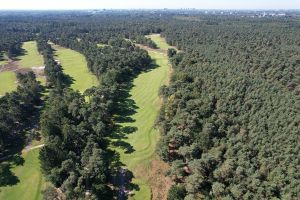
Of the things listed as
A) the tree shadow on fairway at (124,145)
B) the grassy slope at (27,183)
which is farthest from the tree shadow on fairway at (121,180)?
the grassy slope at (27,183)

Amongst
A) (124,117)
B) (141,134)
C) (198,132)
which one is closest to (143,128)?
(141,134)

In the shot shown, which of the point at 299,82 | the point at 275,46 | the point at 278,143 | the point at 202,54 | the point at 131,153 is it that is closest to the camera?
the point at 278,143

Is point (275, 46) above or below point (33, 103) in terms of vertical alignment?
above

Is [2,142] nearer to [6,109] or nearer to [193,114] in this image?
[6,109]

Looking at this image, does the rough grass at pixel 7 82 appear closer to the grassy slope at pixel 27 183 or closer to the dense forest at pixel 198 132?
the dense forest at pixel 198 132

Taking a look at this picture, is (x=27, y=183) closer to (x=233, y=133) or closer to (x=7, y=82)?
(x=233, y=133)

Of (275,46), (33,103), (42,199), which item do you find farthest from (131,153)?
(275,46)
